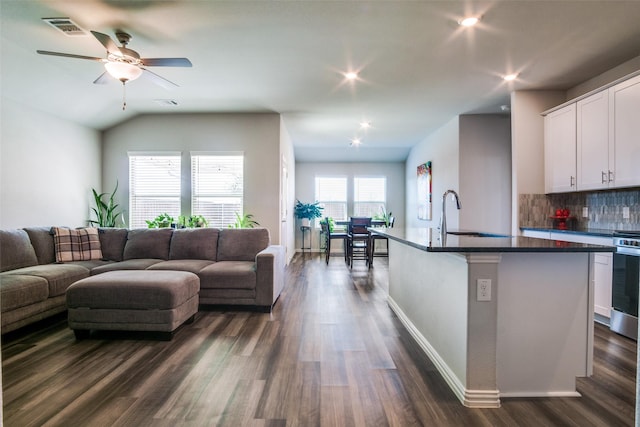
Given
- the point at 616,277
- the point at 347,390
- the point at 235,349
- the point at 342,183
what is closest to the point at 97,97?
the point at 235,349

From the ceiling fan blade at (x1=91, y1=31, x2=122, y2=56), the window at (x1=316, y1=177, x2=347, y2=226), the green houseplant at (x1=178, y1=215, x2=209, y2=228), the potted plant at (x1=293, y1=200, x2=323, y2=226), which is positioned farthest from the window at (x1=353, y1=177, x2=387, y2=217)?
the ceiling fan blade at (x1=91, y1=31, x2=122, y2=56)

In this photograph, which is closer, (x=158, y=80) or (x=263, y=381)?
(x=263, y=381)

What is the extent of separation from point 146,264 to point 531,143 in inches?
201

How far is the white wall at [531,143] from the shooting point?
14.2 ft

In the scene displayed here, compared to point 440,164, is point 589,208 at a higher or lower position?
lower

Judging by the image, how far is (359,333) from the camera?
9.74 feet

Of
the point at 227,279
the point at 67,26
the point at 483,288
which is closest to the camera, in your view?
the point at 483,288

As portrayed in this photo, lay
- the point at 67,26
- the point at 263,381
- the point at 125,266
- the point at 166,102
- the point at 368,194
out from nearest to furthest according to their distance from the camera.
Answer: the point at 263,381 < the point at 67,26 < the point at 125,266 < the point at 166,102 < the point at 368,194

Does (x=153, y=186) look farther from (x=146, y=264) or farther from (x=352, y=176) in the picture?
(x=352, y=176)

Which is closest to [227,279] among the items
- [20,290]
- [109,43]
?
[20,290]

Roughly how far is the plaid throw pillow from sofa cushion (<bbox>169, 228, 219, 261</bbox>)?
961 millimetres

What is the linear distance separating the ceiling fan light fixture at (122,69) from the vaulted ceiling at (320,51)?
34 centimetres

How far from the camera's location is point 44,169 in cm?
456

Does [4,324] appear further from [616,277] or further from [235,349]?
[616,277]
